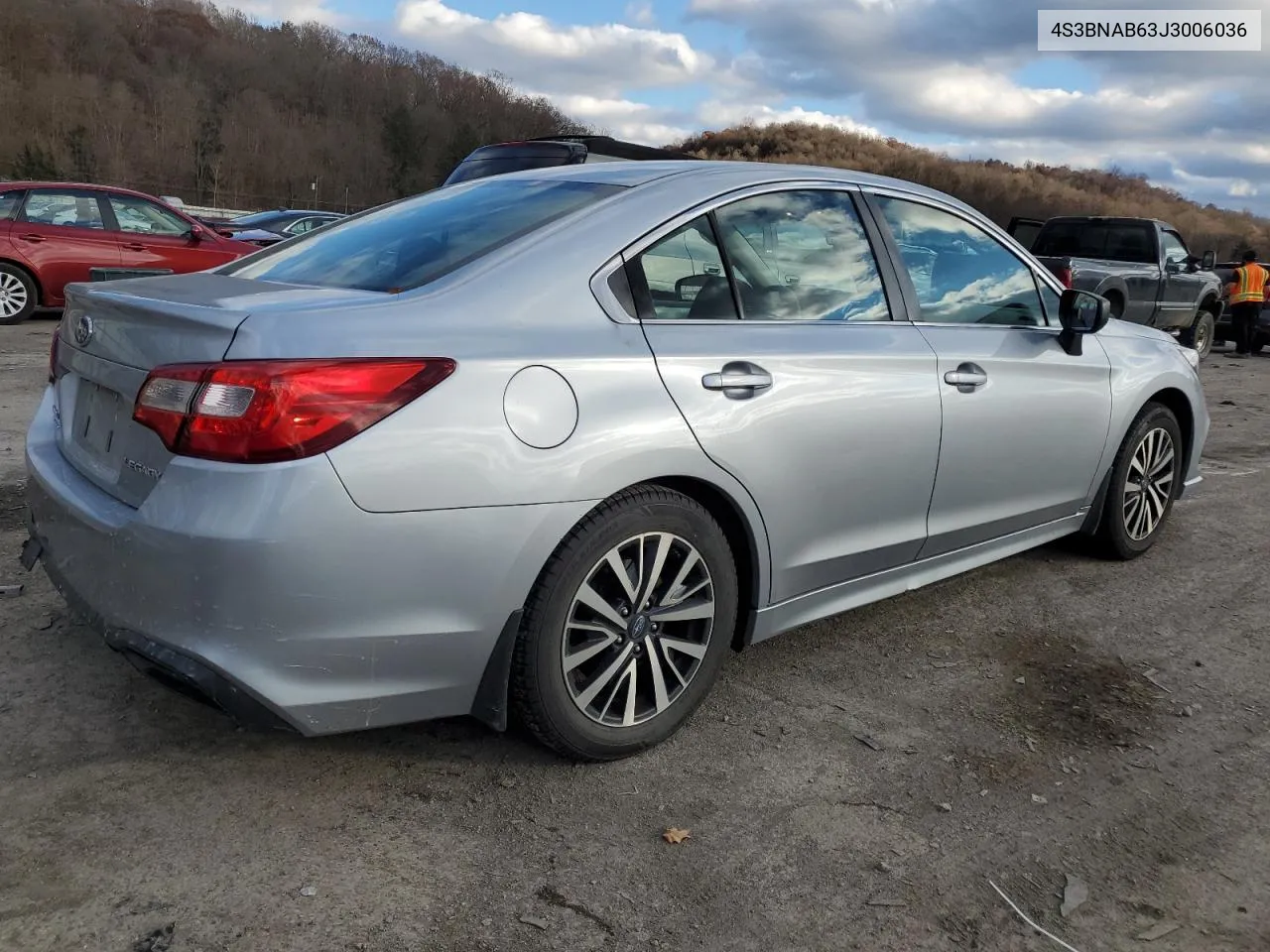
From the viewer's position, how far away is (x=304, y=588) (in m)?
2.19

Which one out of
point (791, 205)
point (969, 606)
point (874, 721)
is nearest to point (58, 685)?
point (874, 721)

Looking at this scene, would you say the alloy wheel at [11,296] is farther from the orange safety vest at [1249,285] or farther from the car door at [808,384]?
the orange safety vest at [1249,285]

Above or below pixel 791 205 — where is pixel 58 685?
below

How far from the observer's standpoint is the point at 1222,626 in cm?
400

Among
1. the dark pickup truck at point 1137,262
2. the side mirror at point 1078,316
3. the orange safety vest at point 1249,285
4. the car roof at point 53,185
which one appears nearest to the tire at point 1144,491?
the side mirror at point 1078,316

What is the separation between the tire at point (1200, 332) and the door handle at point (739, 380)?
13686 mm

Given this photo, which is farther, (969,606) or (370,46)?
(370,46)

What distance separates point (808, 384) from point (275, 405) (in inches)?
58.8

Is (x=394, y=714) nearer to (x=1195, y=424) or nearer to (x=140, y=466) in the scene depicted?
(x=140, y=466)

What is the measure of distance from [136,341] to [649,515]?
1280mm

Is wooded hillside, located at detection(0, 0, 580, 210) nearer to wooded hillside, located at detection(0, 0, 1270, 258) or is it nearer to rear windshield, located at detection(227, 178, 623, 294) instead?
wooded hillside, located at detection(0, 0, 1270, 258)

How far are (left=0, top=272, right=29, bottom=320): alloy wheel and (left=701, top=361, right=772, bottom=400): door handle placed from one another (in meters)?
10.5

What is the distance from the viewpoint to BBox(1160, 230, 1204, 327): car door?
43.1ft

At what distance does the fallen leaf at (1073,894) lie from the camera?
2.29 m
